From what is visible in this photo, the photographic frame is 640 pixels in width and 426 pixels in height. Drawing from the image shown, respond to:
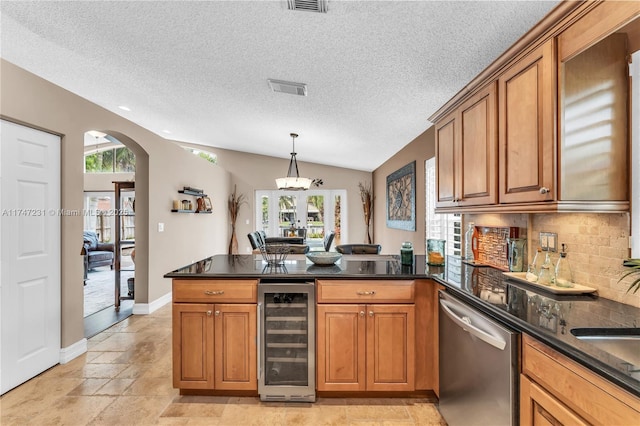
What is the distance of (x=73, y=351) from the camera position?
2969mm

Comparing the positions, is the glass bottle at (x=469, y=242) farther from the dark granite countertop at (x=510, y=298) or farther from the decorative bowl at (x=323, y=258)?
the decorative bowl at (x=323, y=258)

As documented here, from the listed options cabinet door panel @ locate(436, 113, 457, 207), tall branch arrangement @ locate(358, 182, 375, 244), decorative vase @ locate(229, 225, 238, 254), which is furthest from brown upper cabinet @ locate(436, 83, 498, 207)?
decorative vase @ locate(229, 225, 238, 254)

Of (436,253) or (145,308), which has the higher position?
(436,253)

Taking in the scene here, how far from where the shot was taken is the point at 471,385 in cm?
163

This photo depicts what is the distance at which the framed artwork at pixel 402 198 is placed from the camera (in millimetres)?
4695

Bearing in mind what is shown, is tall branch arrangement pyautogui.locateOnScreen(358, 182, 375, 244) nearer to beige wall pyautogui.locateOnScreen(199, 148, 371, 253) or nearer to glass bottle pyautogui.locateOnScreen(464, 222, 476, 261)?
beige wall pyautogui.locateOnScreen(199, 148, 371, 253)

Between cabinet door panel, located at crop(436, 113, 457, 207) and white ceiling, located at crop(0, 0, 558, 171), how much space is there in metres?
0.36

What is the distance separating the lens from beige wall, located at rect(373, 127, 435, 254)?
422 centimetres

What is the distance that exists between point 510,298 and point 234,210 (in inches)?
289

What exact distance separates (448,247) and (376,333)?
1910 mm

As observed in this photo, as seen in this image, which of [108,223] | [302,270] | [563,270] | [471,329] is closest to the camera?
[471,329]

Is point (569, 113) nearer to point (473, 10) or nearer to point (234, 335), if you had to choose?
point (473, 10)

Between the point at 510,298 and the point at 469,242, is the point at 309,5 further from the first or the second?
the point at 469,242

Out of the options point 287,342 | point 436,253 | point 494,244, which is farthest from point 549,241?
point 287,342
